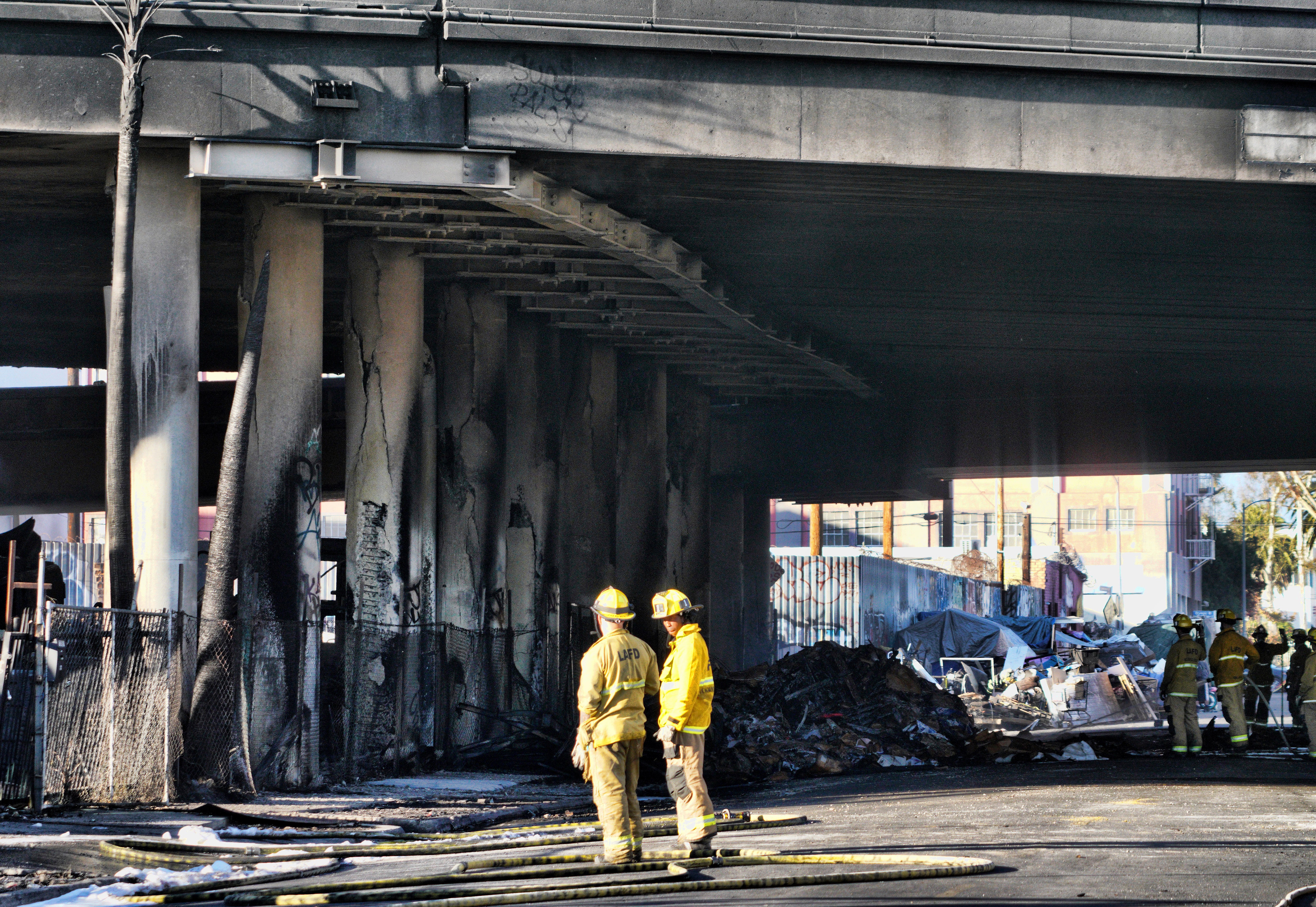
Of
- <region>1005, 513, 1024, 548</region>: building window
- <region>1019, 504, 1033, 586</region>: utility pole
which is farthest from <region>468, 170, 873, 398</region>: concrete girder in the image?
<region>1005, 513, 1024, 548</region>: building window

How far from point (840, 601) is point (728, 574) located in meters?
9.05

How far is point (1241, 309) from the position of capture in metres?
25.5

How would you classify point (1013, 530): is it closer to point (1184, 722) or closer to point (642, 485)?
point (642, 485)

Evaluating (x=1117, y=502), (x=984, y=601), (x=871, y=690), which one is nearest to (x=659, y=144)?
(x=871, y=690)

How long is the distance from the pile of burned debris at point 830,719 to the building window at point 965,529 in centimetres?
6890

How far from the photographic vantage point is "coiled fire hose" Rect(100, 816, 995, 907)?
870 cm

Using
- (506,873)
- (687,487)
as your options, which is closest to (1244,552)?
(687,487)

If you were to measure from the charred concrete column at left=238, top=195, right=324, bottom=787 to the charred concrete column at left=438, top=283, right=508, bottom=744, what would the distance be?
17.2 ft

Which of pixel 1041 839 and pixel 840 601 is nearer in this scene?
pixel 1041 839

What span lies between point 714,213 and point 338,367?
1784 centimetres

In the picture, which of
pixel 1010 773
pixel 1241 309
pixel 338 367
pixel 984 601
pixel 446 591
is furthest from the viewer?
pixel 984 601

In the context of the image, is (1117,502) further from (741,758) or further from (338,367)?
(741,758)

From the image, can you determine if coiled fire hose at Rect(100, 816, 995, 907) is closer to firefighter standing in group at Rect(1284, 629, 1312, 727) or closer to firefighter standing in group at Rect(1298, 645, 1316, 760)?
firefighter standing in group at Rect(1298, 645, 1316, 760)

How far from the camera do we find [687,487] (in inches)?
1401
